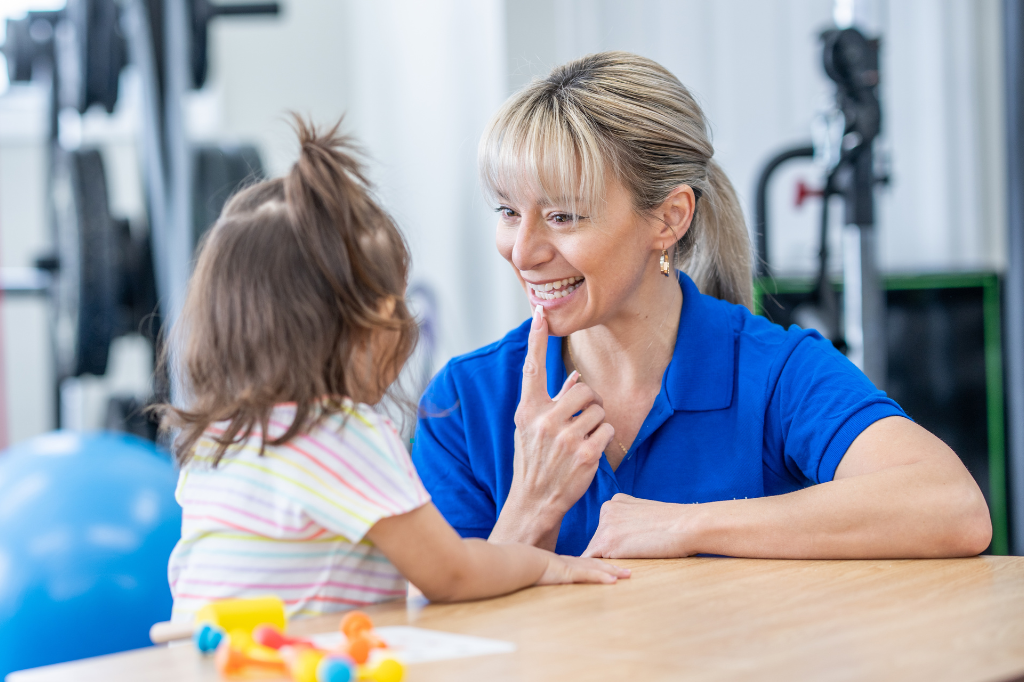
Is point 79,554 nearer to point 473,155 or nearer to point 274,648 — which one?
point 274,648

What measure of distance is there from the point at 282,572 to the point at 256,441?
12 centimetres

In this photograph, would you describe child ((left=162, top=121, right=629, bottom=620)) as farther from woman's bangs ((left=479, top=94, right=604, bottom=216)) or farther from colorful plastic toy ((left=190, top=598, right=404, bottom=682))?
woman's bangs ((left=479, top=94, right=604, bottom=216))

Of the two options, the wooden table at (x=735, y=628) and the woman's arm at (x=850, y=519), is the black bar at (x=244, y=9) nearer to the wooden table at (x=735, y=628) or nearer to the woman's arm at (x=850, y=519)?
the woman's arm at (x=850, y=519)

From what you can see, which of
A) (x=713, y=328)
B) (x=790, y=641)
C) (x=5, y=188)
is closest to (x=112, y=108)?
(x=5, y=188)

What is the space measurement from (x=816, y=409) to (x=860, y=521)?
0.63ft

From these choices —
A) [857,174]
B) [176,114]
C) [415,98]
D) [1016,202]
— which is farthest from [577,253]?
[415,98]

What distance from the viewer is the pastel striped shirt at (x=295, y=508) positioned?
885 mm

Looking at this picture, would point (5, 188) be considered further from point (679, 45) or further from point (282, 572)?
point (282, 572)

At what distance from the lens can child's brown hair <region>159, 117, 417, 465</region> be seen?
94 cm

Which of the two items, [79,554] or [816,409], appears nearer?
[816,409]

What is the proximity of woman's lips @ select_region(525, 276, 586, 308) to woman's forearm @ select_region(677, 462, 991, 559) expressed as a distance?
37 centimetres

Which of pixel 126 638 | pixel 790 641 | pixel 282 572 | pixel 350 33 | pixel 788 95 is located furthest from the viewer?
pixel 350 33

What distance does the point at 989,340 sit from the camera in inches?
132

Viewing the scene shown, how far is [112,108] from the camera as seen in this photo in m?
3.27
